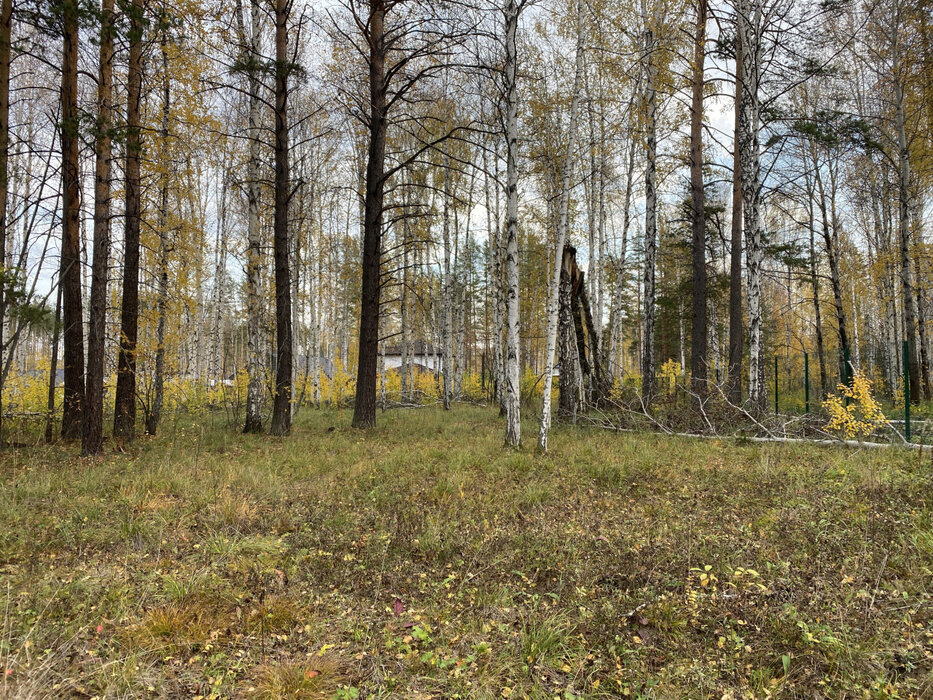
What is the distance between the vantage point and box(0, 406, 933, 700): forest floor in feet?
7.02

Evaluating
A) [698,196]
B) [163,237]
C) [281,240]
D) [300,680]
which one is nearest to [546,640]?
[300,680]

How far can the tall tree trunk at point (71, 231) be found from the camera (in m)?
6.09

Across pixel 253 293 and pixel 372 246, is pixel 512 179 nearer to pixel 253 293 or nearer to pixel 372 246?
pixel 372 246

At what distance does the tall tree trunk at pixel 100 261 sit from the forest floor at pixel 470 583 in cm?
103

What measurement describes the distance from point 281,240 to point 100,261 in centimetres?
331

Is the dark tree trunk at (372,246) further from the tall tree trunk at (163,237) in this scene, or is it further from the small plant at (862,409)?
the small plant at (862,409)

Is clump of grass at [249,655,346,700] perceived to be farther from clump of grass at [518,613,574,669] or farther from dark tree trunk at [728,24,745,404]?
dark tree trunk at [728,24,745,404]

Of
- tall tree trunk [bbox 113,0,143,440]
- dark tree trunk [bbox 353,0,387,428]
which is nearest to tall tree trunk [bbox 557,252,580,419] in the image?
dark tree trunk [bbox 353,0,387,428]

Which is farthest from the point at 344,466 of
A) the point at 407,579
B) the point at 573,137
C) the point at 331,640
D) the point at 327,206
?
the point at 327,206

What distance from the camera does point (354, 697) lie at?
77.7 inches

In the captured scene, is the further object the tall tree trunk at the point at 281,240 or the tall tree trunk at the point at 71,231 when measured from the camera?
the tall tree trunk at the point at 281,240

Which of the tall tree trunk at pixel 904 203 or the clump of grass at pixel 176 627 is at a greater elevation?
the tall tree trunk at pixel 904 203

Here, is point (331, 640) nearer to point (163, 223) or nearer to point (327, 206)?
point (163, 223)

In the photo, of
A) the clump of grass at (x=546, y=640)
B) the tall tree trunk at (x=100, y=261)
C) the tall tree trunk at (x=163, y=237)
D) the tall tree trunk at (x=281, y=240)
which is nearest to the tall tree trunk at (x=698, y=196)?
the tall tree trunk at (x=281, y=240)
